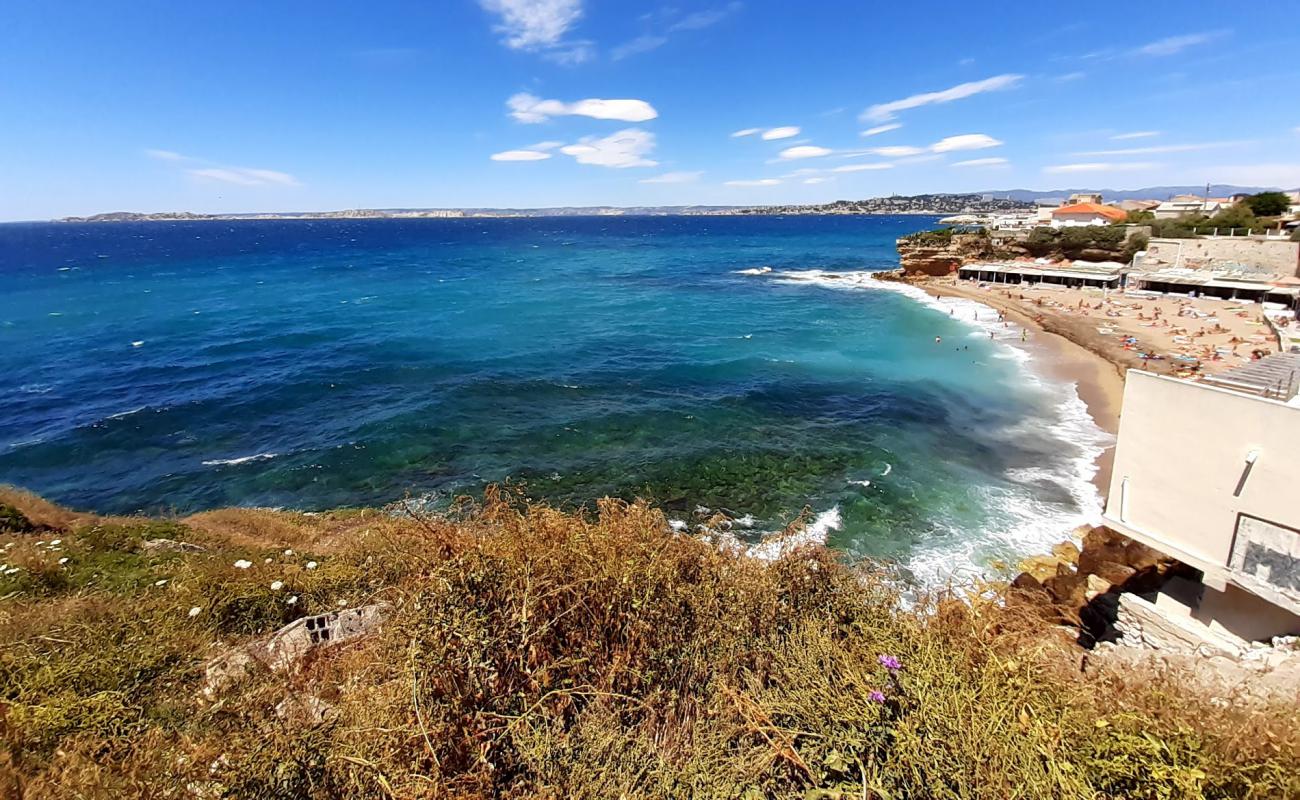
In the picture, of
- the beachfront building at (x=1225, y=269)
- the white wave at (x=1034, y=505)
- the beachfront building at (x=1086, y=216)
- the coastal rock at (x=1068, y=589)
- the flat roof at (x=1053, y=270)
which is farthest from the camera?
the beachfront building at (x=1086, y=216)

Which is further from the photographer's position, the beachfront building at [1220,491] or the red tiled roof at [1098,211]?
the red tiled roof at [1098,211]

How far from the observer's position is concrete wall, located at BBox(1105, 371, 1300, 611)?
8.51 metres

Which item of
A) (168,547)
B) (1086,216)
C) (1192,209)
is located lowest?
(168,547)

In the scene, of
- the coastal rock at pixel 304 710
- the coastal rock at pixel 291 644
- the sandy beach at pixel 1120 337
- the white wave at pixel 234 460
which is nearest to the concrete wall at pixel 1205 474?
the sandy beach at pixel 1120 337

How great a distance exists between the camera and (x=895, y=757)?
4633 millimetres

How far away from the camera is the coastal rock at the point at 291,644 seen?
6473 millimetres

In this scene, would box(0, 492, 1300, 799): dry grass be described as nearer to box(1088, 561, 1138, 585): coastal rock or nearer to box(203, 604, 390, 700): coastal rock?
box(203, 604, 390, 700): coastal rock

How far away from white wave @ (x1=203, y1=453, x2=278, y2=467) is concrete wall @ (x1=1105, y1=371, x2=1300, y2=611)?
27.2 m

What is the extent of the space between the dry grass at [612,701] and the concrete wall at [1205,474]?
4892 millimetres

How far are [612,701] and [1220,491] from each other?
35.9ft

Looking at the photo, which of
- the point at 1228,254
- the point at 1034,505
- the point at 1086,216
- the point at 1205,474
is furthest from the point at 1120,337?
the point at 1086,216

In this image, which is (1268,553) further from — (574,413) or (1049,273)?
(1049,273)

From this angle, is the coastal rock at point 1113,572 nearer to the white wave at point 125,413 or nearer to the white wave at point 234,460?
the white wave at point 234,460

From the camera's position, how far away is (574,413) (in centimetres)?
2686
